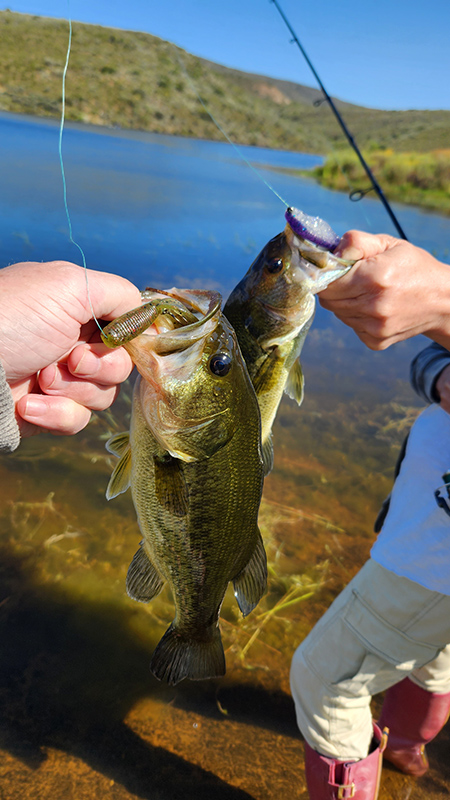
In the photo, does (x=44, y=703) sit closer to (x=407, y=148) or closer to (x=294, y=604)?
(x=294, y=604)

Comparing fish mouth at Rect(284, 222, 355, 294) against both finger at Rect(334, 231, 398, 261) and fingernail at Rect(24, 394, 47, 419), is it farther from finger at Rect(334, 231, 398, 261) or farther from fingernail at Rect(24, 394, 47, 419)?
fingernail at Rect(24, 394, 47, 419)

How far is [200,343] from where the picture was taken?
4.01ft

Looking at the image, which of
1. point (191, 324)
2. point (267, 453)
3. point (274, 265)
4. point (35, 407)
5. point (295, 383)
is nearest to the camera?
point (191, 324)

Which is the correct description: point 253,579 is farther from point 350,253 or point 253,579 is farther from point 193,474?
point 350,253

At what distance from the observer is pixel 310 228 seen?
1.66 m

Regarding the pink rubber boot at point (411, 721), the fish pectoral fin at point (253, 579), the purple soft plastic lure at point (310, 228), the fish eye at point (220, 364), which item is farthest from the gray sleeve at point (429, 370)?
the pink rubber boot at point (411, 721)

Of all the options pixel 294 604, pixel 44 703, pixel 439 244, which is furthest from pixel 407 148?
pixel 44 703

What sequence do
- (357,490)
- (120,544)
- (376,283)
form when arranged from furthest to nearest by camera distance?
(357,490), (120,544), (376,283)

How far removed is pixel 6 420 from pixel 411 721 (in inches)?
110

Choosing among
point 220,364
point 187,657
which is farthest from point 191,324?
point 187,657

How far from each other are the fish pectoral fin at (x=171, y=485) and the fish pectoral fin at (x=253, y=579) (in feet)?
1.15

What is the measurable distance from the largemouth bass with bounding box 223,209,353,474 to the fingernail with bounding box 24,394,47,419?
809 mm

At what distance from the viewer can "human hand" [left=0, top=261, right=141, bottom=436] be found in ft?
4.67

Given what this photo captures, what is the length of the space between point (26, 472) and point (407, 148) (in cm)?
2220
